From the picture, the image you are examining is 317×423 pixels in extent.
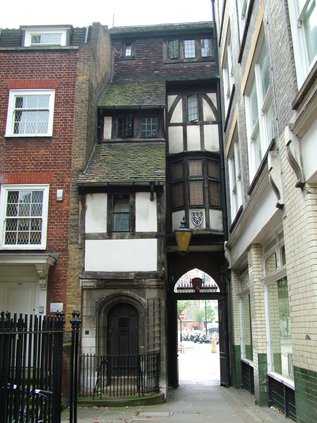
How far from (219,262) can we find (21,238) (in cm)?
802

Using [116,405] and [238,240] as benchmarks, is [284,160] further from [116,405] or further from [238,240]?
[116,405]

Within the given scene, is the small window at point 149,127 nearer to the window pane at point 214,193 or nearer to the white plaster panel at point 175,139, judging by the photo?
the white plaster panel at point 175,139

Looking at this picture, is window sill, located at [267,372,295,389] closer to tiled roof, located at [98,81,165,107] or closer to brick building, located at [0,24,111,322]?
brick building, located at [0,24,111,322]

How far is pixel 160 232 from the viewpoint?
13.5 meters

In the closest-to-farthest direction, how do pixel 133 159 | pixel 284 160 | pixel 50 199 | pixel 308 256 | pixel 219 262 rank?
pixel 308 256, pixel 284 160, pixel 50 199, pixel 133 159, pixel 219 262

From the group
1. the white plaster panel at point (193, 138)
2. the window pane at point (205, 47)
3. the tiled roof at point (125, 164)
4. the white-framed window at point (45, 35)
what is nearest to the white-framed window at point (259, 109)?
the tiled roof at point (125, 164)

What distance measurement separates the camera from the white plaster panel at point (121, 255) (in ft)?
43.4

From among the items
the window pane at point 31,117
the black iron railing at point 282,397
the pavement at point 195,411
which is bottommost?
the pavement at point 195,411

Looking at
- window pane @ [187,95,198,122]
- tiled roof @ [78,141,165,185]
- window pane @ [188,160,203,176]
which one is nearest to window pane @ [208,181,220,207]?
window pane @ [188,160,203,176]

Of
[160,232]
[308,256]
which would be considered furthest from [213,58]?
[308,256]

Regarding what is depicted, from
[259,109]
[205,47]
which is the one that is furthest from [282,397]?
[205,47]

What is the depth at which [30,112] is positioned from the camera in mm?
14758

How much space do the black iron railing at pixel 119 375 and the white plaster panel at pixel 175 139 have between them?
7.87 metres

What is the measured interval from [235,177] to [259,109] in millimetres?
5002
